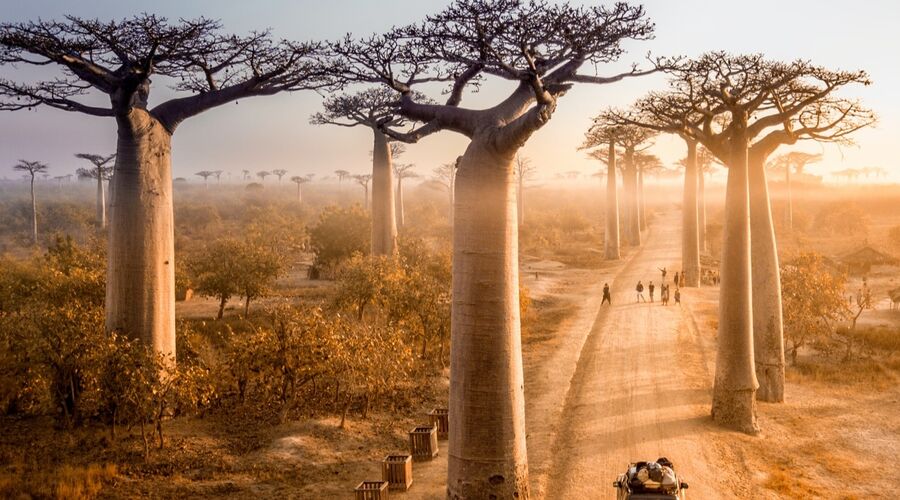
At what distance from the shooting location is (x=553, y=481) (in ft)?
27.5

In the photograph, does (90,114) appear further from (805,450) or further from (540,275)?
(540,275)

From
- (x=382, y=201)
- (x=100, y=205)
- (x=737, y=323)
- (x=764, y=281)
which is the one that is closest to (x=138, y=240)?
(x=737, y=323)

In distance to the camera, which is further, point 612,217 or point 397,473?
point 612,217

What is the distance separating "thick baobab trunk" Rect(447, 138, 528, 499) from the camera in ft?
21.3

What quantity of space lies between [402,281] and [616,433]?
18.8 ft

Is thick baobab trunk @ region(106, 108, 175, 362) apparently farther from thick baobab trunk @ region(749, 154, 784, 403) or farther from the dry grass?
thick baobab trunk @ region(749, 154, 784, 403)

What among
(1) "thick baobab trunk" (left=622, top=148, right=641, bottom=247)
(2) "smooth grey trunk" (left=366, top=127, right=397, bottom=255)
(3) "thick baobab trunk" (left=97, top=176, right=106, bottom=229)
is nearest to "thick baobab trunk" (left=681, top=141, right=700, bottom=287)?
(1) "thick baobab trunk" (left=622, top=148, right=641, bottom=247)

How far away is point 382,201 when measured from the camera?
61.6 ft

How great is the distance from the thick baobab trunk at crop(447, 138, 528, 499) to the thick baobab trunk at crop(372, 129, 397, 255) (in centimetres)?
1237

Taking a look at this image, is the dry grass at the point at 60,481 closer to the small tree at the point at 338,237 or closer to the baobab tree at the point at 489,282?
the baobab tree at the point at 489,282

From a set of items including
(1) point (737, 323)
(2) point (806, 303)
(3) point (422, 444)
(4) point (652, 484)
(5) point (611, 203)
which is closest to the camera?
(4) point (652, 484)

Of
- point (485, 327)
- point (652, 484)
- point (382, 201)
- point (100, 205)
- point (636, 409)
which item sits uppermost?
point (100, 205)

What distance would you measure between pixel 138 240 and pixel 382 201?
9.77 metres

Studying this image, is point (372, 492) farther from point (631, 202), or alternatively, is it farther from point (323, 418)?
point (631, 202)
